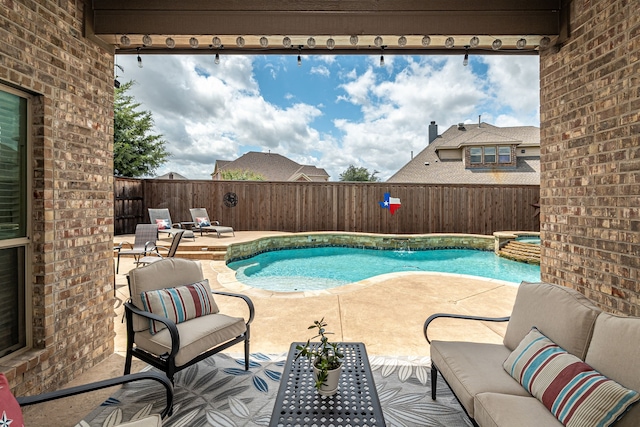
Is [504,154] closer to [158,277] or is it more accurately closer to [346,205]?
[346,205]

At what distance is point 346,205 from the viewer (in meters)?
10.7

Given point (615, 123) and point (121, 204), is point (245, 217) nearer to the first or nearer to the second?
point (121, 204)

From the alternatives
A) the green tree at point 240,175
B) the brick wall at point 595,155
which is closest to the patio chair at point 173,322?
the brick wall at point 595,155

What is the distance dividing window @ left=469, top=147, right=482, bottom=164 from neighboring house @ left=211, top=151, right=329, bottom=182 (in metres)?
13.8

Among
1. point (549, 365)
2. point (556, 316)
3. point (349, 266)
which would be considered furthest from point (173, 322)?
point (349, 266)

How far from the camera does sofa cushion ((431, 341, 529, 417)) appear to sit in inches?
63.2

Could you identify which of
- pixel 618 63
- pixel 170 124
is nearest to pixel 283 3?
pixel 618 63

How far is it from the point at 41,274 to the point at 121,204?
8410 mm

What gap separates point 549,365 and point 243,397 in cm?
184

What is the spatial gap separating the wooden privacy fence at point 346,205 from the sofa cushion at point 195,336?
8.18m

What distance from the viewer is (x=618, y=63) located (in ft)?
6.63

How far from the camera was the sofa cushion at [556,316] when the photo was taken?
1.58 metres

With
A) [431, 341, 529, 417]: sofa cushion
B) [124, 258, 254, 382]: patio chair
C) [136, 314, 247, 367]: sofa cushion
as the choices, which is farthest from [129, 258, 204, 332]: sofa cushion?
[431, 341, 529, 417]: sofa cushion

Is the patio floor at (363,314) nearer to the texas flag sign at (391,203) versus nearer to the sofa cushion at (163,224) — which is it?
the sofa cushion at (163,224)
